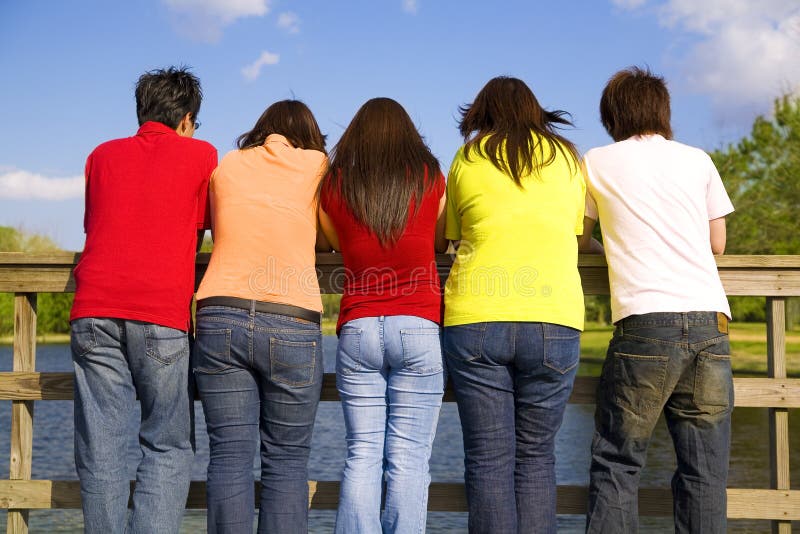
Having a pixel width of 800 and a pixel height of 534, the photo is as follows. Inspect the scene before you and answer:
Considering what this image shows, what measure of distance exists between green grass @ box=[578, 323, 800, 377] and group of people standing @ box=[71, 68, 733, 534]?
17743 mm

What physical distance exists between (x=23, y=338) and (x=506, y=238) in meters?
1.96

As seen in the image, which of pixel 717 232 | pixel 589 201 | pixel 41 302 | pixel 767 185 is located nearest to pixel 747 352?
pixel 767 185

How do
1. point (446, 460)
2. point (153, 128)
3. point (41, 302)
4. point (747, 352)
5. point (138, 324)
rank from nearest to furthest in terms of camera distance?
point (138, 324), point (153, 128), point (446, 460), point (747, 352), point (41, 302)

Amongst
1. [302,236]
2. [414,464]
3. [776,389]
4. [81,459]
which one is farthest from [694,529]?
[81,459]

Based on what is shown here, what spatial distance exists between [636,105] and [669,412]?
3.78ft

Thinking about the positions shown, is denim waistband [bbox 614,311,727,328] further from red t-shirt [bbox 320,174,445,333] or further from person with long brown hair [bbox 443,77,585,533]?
red t-shirt [bbox 320,174,445,333]

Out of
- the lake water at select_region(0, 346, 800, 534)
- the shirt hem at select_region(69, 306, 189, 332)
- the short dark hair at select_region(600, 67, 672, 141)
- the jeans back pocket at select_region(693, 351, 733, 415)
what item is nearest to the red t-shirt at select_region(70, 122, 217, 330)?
the shirt hem at select_region(69, 306, 189, 332)

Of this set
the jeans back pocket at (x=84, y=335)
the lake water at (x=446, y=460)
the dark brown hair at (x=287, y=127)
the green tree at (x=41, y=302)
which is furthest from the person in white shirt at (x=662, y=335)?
the green tree at (x=41, y=302)

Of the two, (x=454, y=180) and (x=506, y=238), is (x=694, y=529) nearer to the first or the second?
(x=506, y=238)

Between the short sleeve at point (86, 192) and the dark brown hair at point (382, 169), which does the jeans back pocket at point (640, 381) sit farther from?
the short sleeve at point (86, 192)

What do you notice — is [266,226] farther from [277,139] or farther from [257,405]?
[257,405]

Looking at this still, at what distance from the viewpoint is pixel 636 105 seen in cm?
296

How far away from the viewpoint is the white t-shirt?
8.96 feet

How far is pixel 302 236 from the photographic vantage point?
2.76m
